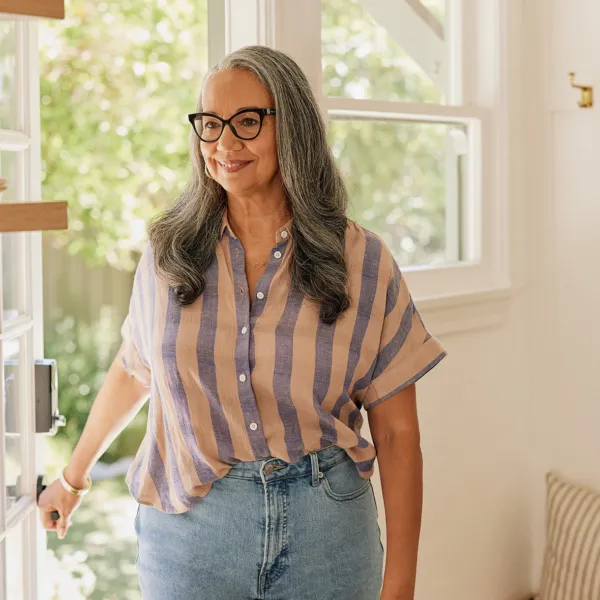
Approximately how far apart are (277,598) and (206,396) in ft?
1.24

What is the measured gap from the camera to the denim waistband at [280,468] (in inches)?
62.9

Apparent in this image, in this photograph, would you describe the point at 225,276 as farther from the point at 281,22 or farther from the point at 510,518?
the point at 510,518

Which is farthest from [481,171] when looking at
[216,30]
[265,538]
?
[265,538]

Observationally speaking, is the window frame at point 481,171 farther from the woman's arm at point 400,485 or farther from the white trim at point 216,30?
the woman's arm at point 400,485

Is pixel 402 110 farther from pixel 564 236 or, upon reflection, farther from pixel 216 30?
pixel 564 236

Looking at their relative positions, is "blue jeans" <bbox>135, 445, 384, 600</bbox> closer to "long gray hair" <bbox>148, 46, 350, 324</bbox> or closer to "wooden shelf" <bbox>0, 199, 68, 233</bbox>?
"long gray hair" <bbox>148, 46, 350, 324</bbox>

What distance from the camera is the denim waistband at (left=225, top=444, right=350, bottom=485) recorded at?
1.60 metres

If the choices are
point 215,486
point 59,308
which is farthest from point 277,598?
point 59,308

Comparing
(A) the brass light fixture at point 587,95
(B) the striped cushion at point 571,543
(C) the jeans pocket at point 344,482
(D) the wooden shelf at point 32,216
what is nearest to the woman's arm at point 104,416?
(C) the jeans pocket at point 344,482

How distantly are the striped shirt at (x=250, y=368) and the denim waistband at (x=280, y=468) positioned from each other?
0.02 meters

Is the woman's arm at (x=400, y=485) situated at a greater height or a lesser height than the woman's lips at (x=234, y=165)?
lesser

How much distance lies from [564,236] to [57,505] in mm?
1874

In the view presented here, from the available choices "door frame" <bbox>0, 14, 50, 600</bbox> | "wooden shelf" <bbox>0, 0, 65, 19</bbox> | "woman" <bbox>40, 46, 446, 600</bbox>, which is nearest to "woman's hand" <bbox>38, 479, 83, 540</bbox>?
"door frame" <bbox>0, 14, 50, 600</bbox>

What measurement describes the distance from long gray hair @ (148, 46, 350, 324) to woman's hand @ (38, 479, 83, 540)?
0.51m
